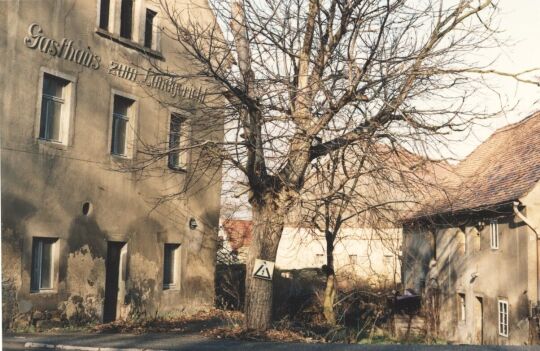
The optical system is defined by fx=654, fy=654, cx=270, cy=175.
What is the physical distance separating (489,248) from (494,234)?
1.94ft

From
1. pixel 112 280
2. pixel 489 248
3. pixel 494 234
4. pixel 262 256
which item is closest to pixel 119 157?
pixel 112 280

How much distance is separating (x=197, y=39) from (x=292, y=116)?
2.36 metres

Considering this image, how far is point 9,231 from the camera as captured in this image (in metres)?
14.1

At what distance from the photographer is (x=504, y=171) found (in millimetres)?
22859

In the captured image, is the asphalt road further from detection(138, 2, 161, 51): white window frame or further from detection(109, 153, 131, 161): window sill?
detection(138, 2, 161, 51): white window frame

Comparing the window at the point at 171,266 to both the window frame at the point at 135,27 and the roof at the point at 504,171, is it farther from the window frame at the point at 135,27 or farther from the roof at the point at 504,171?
the roof at the point at 504,171

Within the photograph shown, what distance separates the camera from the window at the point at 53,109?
50.2 feet

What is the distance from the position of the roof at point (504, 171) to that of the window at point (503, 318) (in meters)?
3.21

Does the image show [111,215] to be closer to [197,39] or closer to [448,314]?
[197,39]

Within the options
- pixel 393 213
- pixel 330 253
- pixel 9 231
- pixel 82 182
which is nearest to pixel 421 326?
pixel 330 253

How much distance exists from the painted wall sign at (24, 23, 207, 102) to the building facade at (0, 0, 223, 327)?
1.3 inches

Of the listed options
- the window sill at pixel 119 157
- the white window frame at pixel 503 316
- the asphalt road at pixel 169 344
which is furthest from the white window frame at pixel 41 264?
the white window frame at pixel 503 316

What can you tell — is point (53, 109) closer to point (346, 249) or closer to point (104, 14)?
point (104, 14)

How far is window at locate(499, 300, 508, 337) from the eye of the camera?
20.6 metres
